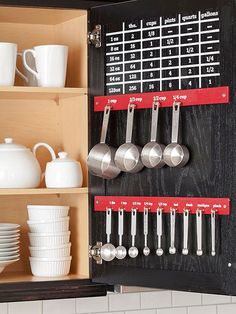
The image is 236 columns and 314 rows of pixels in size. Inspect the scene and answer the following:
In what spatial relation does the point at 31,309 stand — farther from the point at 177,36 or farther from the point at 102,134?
the point at 177,36

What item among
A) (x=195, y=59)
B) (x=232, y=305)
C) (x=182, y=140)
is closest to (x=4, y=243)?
(x=182, y=140)

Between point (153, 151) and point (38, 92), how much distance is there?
1.61 ft

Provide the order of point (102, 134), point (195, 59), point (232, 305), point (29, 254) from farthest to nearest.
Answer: point (232, 305), point (29, 254), point (102, 134), point (195, 59)

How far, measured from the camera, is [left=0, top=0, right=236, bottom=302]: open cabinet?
2465 millimetres

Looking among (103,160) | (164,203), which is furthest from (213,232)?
(103,160)

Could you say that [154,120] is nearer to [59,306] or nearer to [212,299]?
[59,306]

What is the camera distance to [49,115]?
3.11 m

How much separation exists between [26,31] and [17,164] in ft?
1.82

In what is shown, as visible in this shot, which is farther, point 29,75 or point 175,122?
point 29,75

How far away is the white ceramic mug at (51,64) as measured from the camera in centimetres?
283

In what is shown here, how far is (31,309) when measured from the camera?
3.17 metres

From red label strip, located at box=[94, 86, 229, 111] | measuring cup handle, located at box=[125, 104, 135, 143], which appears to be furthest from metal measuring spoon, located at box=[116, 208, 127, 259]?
red label strip, located at box=[94, 86, 229, 111]

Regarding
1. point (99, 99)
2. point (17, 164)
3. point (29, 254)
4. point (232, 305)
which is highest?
point (99, 99)

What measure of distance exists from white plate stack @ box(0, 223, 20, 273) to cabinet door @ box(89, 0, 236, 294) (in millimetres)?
283
